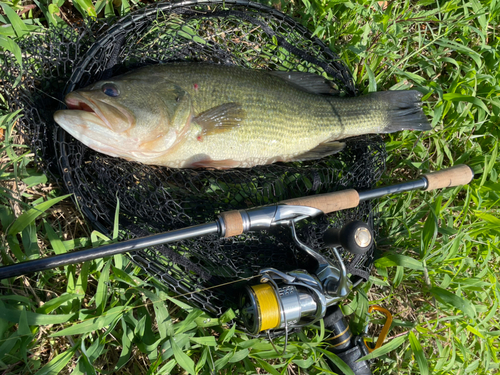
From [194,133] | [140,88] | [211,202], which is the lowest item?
[211,202]

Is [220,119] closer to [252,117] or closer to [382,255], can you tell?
[252,117]

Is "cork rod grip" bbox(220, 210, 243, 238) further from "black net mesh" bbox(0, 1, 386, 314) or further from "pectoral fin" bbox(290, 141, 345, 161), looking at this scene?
"pectoral fin" bbox(290, 141, 345, 161)

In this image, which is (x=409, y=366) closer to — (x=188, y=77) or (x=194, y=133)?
(x=194, y=133)

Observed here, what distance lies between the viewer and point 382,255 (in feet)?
9.46

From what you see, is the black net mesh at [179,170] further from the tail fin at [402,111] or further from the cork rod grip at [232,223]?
the cork rod grip at [232,223]

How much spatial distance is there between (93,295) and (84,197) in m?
0.68

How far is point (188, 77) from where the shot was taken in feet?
8.28

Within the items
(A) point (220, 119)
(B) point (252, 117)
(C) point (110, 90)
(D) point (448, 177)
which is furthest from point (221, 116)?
(D) point (448, 177)

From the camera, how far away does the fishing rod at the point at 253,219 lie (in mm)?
1787

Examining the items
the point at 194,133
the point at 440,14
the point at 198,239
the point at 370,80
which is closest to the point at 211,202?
the point at 198,239

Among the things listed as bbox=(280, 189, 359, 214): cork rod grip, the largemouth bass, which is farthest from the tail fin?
bbox=(280, 189, 359, 214): cork rod grip

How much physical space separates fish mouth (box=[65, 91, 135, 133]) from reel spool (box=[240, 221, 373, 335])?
120 cm

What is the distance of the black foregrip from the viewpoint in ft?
7.88

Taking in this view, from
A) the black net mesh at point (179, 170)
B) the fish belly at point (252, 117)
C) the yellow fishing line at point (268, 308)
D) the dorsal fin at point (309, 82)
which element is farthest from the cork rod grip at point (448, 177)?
the yellow fishing line at point (268, 308)
